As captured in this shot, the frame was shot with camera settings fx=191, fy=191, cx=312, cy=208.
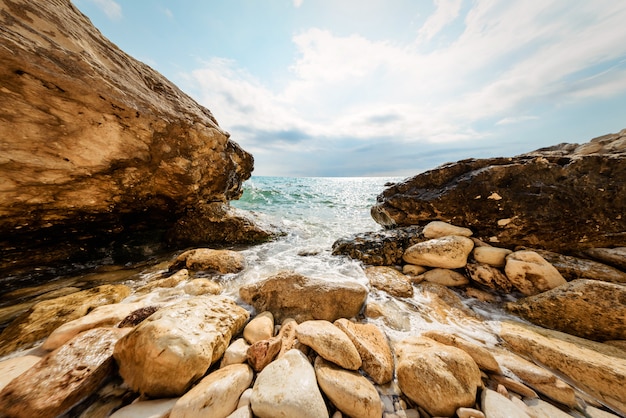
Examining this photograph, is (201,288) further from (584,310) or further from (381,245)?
(584,310)

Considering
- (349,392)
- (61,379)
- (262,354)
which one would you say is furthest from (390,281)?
(61,379)

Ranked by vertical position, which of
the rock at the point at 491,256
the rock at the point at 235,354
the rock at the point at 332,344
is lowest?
the rock at the point at 235,354

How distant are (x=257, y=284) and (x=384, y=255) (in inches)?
125

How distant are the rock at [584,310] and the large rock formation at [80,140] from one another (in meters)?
7.55

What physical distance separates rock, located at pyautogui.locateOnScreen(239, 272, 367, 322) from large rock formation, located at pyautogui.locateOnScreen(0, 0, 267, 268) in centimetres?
392

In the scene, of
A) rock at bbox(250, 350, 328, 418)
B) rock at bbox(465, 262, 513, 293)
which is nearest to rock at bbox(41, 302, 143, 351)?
rock at bbox(250, 350, 328, 418)

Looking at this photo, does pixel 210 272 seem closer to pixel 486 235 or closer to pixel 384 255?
pixel 384 255

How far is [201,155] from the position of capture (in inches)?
212

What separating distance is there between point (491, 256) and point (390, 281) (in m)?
2.02

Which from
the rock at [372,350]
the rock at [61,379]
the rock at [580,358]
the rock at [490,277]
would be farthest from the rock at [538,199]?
the rock at [61,379]

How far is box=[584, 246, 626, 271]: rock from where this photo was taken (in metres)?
3.31

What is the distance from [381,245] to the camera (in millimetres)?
5027

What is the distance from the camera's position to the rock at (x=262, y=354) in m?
1.97

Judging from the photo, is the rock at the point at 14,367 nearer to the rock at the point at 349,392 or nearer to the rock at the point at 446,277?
the rock at the point at 349,392
